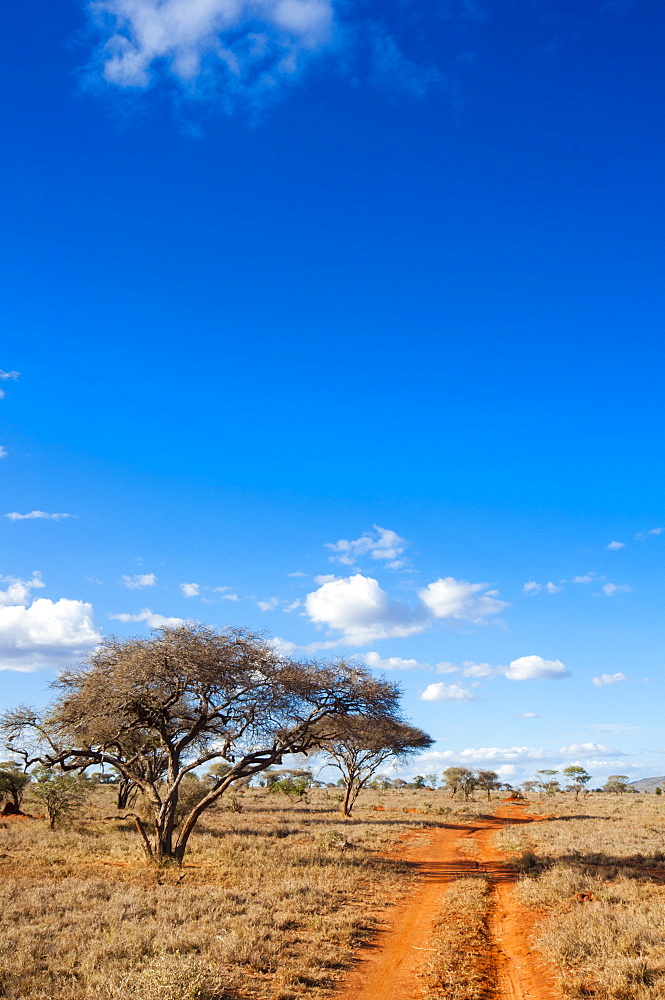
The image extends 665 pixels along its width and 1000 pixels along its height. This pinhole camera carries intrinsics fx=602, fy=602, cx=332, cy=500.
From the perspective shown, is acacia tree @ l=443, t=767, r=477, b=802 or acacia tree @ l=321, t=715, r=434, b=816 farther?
acacia tree @ l=443, t=767, r=477, b=802

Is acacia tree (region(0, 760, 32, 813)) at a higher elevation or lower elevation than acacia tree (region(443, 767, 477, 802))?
higher

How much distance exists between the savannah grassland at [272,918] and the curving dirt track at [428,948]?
0.27 meters

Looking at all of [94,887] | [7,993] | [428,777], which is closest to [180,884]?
[94,887]

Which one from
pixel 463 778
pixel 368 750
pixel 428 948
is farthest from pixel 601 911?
pixel 463 778

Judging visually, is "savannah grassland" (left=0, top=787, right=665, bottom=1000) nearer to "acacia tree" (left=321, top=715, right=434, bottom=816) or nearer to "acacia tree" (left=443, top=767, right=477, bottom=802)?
"acacia tree" (left=321, top=715, right=434, bottom=816)

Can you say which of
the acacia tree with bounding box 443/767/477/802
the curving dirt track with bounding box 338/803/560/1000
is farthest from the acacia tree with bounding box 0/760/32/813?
the acacia tree with bounding box 443/767/477/802

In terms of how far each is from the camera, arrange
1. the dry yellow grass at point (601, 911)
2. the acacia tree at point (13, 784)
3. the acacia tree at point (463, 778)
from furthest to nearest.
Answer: the acacia tree at point (463, 778), the acacia tree at point (13, 784), the dry yellow grass at point (601, 911)

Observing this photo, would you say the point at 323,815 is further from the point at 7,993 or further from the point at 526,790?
the point at 526,790

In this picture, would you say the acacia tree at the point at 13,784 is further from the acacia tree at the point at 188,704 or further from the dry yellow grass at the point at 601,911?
the dry yellow grass at the point at 601,911

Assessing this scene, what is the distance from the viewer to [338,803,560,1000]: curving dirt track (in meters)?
9.90

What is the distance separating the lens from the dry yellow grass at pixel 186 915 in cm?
931

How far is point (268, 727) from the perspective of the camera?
2198 cm

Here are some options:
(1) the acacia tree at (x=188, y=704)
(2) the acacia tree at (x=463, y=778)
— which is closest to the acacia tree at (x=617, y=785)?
(2) the acacia tree at (x=463, y=778)

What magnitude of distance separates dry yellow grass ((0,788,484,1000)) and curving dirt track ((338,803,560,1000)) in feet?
1.69
